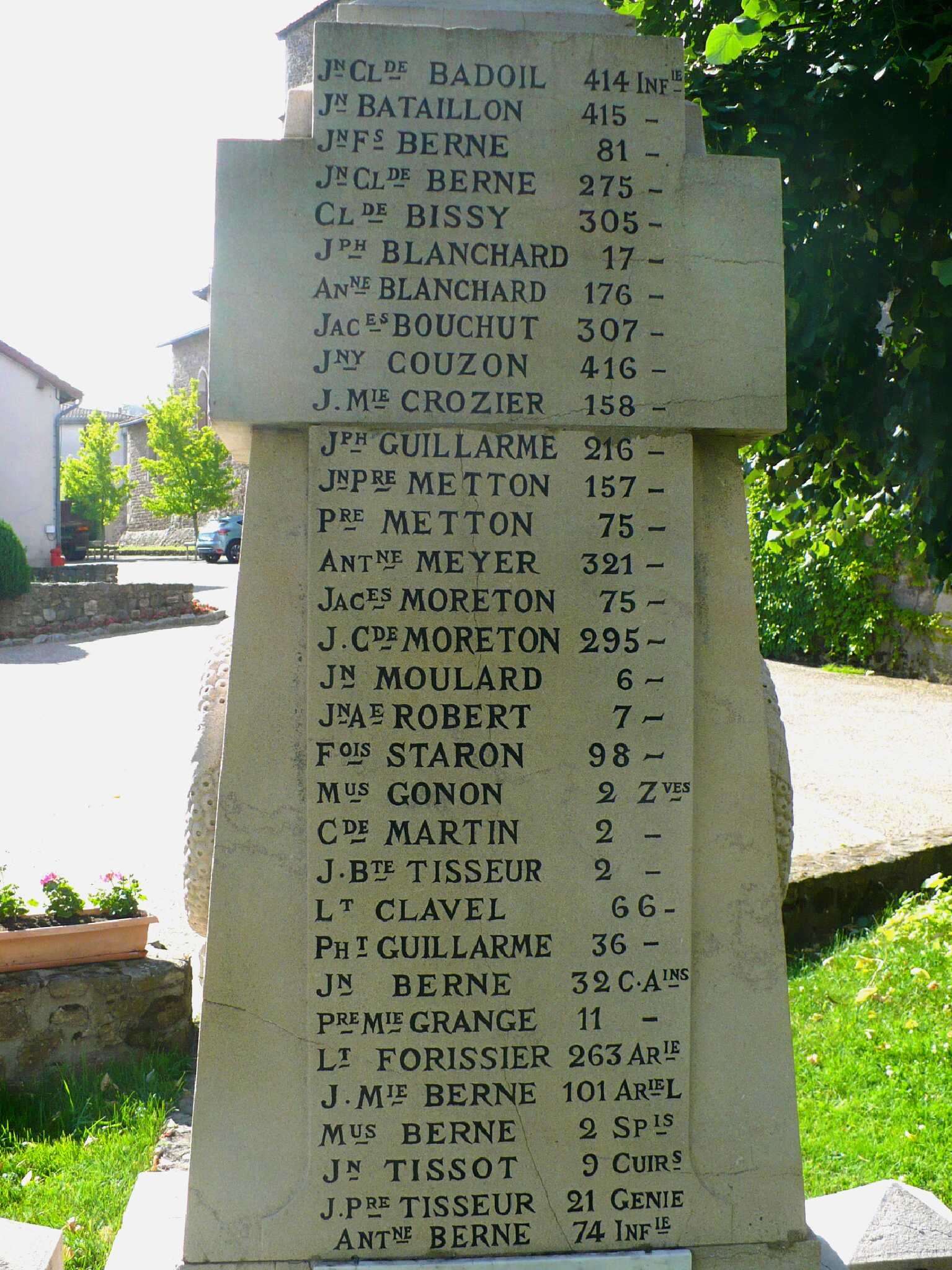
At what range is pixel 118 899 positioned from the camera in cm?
444

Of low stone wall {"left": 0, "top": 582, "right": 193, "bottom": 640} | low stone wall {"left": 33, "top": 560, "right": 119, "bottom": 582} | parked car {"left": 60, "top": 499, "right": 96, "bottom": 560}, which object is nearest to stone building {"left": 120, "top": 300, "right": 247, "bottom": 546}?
parked car {"left": 60, "top": 499, "right": 96, "bottom": 560}

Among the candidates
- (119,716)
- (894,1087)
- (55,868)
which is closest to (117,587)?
(119,716)

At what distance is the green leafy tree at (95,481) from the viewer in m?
44.0

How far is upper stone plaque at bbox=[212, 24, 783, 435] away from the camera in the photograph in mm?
2240

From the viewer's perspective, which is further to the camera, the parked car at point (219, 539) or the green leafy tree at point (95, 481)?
the green leafy tree at point (95, 481)

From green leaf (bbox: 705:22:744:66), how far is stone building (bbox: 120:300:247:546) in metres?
48.8

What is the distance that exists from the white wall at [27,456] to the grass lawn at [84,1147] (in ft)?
77.5

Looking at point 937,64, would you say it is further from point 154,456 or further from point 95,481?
point 154,456

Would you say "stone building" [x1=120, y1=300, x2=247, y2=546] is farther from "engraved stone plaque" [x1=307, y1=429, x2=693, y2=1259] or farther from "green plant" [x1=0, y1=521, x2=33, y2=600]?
"engraved stone plaque" [x1=307, y1=429, x2=693, y2=1259]

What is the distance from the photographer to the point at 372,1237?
7.39 ft

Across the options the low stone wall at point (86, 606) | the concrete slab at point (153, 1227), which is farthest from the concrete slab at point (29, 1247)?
the low stone wall at point (86, 606)

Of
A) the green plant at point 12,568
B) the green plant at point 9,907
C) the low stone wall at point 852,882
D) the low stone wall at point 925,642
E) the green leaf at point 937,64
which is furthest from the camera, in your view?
the green plant at point 12,568

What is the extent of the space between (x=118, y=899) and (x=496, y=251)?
10.2 ft

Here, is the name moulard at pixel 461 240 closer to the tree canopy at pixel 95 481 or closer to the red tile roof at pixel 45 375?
the red tile roof at pixel 45 375
